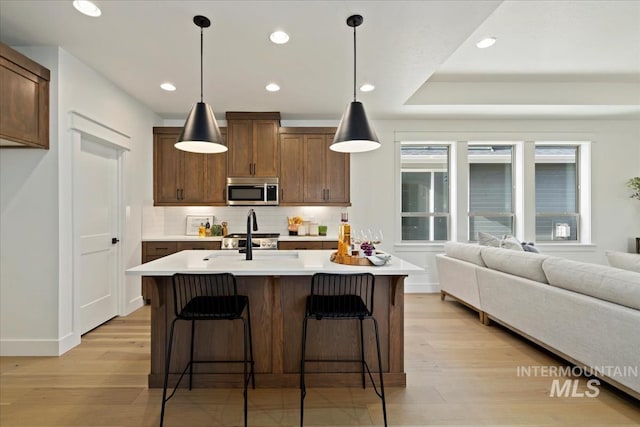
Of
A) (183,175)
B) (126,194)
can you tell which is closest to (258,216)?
(183,175)

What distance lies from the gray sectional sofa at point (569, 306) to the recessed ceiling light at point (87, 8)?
4008 mm

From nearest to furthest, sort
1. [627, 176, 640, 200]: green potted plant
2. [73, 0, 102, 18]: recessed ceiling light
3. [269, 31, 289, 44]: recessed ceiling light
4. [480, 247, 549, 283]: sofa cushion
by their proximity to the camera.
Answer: [73, 0, 102, 18]: recessed ceiling light, [269, 31, 289, 44]: recessed ceiling light, [480, 247, 549, 283]: sofa cushion, [627, 176, 640, 200]: green potted plant

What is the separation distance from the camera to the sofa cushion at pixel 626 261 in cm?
237

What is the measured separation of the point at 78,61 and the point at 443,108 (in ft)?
14.1

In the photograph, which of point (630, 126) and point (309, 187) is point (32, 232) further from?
point (630, 126)

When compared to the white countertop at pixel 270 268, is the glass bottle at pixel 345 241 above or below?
above

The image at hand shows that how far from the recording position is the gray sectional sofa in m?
2.01

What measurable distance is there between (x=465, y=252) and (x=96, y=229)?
4316 millimetres

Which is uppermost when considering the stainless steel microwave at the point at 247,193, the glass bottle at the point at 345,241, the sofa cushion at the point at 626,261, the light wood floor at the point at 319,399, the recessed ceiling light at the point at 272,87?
the recessed ceiling light at the point at 272,87

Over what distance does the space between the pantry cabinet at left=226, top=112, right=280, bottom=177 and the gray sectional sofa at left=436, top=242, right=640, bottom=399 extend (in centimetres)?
302

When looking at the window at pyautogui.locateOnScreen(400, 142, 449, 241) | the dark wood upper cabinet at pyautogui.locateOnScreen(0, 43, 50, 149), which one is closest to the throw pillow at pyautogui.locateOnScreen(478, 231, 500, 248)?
the window at pyautogui.locateOnScreen(400, 142, 449, 241)

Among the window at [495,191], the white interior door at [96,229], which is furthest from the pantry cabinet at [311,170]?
the white interior door at [96,229]

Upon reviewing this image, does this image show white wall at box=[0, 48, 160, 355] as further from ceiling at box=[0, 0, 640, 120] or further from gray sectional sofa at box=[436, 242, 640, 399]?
gray sectional sofa at box=[436, 242, 640, 399]

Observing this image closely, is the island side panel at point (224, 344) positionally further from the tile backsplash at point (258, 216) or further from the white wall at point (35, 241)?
the tile backsplash at point (258, 216)
